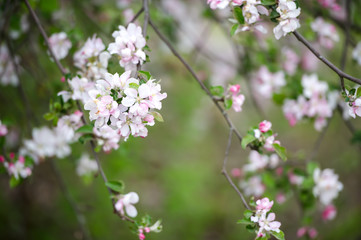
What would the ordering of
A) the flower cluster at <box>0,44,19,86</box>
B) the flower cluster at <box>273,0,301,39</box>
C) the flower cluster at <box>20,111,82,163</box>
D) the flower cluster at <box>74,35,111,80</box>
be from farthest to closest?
the flower cluster at <box>0,44,19,86</box>
the flower cluster at <box>20,111,82,163</box>
the flower cluster at <box>74,35,111,80</box>
the flower cluster at <box>273,0,301,39</box>

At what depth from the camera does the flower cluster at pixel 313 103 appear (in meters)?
1.72

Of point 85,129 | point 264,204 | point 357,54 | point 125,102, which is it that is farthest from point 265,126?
point 357,54

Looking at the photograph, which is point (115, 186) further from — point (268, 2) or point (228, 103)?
point (268, 2)

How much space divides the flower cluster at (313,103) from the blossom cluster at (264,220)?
820 mm

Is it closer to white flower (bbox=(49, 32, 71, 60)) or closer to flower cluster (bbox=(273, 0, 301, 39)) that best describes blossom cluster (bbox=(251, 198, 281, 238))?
flower cluster (bbox=(273, 0, 301, 39))

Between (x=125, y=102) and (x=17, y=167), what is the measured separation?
0.83 m

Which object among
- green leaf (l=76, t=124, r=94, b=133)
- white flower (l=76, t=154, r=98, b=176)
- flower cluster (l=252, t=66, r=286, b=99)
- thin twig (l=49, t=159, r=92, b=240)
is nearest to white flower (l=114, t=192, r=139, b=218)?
green leaf (l=76, t=124, r=94, b=133)

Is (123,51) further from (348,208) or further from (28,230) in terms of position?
(348,208)

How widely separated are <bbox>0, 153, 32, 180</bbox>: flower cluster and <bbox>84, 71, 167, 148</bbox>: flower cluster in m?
0.67

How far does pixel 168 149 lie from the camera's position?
3852mm

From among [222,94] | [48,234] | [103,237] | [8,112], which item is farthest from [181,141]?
[222,94]

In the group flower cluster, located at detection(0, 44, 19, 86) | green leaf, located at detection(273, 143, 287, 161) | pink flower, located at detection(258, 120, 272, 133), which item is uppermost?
flower cluster, located at detection(0, 44, 19, 86)

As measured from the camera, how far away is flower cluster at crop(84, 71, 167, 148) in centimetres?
92

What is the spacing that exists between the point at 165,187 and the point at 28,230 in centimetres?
132
